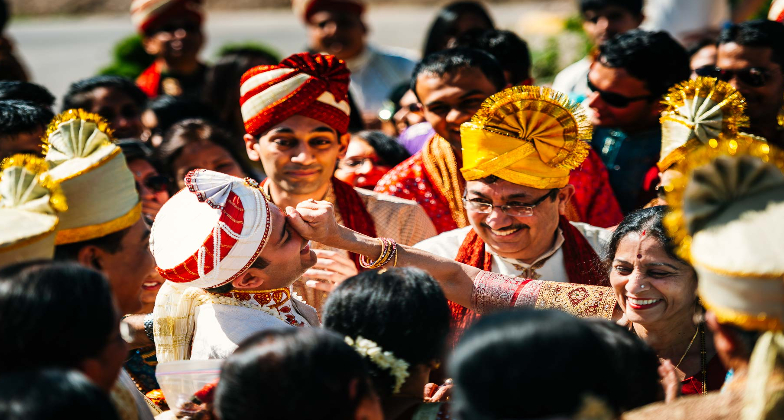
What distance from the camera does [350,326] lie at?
262 centimetres

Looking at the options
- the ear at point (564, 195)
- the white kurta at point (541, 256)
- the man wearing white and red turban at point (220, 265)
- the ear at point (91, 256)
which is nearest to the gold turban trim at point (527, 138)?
the ear at point (564, 195)

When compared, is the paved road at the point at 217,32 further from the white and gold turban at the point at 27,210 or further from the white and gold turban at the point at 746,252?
the white and gold turban at the point at 746,252

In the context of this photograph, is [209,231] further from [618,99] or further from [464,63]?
[618,99]

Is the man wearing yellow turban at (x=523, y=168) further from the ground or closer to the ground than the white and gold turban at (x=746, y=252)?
closer to the ground

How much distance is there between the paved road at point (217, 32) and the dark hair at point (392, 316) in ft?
37.0

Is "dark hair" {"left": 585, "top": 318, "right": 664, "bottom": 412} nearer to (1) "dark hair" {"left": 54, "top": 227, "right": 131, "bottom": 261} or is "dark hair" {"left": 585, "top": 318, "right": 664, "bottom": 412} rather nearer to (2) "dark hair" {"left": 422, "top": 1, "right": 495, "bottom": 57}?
(1) "dark hair" {"left": 54, "top": 227, "right": 131, "bottom": 261}

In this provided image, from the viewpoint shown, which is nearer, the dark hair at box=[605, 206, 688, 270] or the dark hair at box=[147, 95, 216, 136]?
the dark hair at box=[605, 206, 688, 270]

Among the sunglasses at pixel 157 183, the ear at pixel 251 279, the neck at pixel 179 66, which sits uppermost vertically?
the ear at pixel 251 279

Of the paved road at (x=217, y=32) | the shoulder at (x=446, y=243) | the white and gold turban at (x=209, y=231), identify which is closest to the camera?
the white and gold turban at (x=209, y=231)

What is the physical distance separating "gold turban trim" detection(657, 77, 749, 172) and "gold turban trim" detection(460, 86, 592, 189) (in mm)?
432

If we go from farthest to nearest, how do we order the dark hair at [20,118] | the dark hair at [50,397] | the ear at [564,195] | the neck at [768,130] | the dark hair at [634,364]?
the neck at [768,130] → the dark hair at [20,118] → the ear at [564,195] → the dark hair at [634,364] → the dark hair at [50,397]

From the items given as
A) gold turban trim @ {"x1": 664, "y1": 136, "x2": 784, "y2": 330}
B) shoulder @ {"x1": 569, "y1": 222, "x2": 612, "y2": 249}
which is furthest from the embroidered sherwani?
shoulder @ {"x1": 569, "y1": 222, "x2": 612, "y2": 249}

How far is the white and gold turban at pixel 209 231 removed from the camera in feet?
9.75

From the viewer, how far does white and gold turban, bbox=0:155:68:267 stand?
2.61 metres
